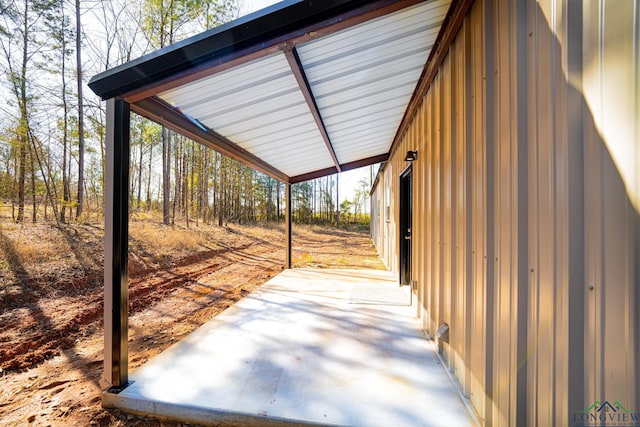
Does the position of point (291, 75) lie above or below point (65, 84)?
below

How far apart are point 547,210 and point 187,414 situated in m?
2.34

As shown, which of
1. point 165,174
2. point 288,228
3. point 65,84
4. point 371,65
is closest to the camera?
point 371,65

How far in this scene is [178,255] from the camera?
711cm

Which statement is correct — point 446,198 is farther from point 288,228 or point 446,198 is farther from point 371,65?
point 288,228

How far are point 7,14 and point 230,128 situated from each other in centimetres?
851

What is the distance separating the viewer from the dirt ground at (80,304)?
180cm

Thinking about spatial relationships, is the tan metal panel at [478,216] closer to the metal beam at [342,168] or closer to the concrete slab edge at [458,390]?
the concrete slab edge at [458,390]

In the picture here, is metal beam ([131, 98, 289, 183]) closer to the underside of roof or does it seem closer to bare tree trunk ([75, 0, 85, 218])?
the underside of roof

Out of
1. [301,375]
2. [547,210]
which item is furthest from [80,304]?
[547,210]

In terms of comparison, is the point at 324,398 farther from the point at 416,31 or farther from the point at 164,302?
the point at 164,302

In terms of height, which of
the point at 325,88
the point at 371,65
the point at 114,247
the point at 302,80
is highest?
the point at 371,65

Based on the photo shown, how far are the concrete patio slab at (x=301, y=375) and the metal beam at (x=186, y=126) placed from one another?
6.90ft

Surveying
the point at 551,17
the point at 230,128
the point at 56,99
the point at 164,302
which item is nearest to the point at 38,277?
the point at 164,302

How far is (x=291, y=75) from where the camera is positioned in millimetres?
2248
